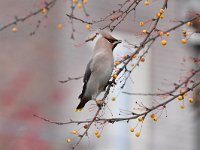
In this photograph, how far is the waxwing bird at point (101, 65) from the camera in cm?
544

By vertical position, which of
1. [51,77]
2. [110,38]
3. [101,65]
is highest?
[51,77]

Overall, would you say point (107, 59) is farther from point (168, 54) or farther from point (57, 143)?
point (168, 54)

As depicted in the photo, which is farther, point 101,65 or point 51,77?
point 51,77

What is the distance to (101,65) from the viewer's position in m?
5.50

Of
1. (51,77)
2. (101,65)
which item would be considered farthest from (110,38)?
(51,77)

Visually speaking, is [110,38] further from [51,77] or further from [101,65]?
[51,77]

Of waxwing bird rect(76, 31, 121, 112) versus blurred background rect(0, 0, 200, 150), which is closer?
waxwing bird rect(76, 31, 121, 112)

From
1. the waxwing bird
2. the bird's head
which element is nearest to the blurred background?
the waxwing bird

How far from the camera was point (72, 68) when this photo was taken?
1080 centimetres

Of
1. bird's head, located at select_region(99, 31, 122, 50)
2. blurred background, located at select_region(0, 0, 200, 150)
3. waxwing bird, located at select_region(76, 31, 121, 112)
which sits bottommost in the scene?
waxwing bird, located at select_region(76, 31, 121, 112)

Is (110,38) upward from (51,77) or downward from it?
downward

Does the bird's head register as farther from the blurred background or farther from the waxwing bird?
the blurred background

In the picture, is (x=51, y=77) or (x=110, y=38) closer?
(x=110, y=38)

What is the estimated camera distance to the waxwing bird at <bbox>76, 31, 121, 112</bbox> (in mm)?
5443
